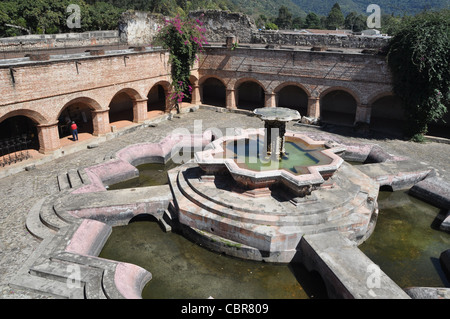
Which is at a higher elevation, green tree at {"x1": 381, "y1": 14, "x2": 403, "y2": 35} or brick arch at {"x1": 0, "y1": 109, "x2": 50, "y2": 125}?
green tree at {"x1": 381, "y1": 14, "x2": 403, "y2": 35}

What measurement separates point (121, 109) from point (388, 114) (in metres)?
16.3

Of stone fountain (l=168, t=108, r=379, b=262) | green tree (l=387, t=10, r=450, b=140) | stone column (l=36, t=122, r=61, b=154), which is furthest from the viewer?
green tree (l=387, t=10, r=450, b=140)

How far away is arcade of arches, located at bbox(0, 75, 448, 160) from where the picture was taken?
53.1 ft

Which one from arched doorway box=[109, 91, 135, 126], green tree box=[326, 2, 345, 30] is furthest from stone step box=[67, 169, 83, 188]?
green tree box=[326, 2, 345, 30]

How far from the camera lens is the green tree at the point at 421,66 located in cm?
1540

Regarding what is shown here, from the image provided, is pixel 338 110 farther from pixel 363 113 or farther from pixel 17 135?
pixel 17 135

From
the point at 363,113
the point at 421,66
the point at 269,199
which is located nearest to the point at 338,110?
the point at 363,113

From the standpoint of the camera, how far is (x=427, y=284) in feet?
28.0

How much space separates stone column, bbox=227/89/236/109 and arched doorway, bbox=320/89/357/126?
17.9 ft

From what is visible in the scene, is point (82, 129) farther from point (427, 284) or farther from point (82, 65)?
point (427, 284)

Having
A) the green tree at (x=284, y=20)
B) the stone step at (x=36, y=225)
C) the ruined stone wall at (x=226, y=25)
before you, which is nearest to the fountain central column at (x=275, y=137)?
the stone step at (x=36, y=225)

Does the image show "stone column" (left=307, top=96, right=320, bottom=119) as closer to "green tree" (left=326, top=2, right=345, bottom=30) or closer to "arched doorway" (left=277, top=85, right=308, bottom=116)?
"arched doorway" (left=277, top=85, right=308, bottom=116)

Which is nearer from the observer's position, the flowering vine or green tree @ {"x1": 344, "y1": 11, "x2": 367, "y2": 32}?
the flowering vine

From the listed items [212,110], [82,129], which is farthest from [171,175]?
[212,110]
